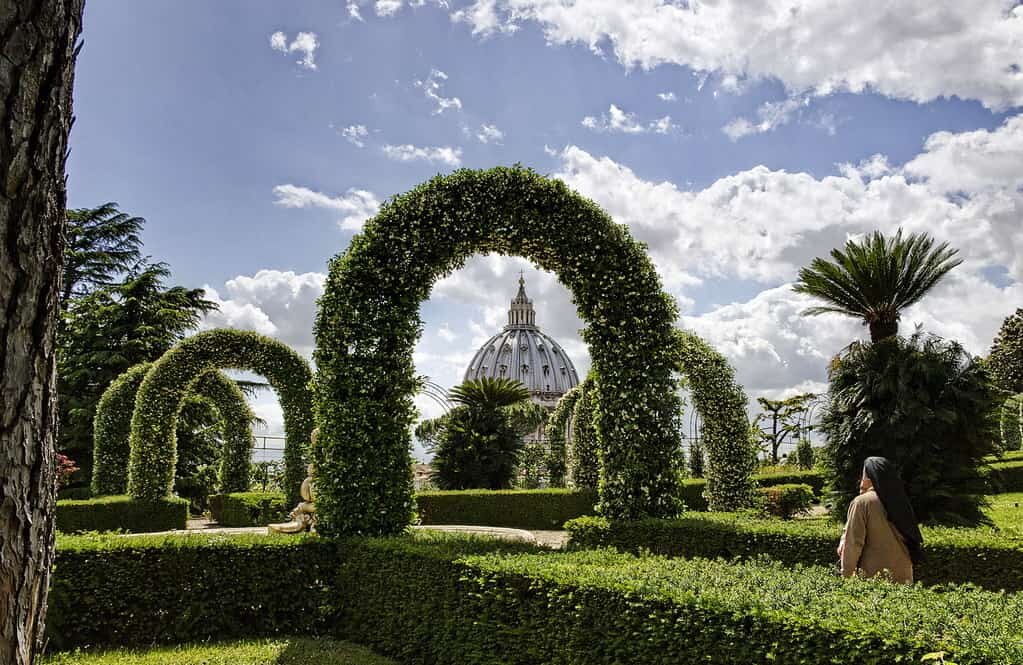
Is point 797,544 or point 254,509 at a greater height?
point 797,544

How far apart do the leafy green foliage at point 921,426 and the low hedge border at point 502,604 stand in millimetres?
4463

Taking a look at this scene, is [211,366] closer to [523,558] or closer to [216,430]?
[523,558]

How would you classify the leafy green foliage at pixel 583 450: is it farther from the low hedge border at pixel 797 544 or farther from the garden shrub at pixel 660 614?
the garden shrub at pixel 660 614

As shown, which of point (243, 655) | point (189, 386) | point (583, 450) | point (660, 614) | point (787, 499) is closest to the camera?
point (660, 614)

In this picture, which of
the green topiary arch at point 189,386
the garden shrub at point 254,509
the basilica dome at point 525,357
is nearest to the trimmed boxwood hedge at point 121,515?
the green topiary arch at point 189,386

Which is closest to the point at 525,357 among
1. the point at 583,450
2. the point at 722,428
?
the point at 583,450

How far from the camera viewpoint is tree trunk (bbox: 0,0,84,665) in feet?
5.94

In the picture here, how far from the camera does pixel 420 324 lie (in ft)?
28.9

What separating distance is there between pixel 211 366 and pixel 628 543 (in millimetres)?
12692

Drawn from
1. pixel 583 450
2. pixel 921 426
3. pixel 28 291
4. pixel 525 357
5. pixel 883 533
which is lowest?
pixel 883 533

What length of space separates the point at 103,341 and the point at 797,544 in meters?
29.0

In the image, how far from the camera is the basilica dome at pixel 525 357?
119000mm

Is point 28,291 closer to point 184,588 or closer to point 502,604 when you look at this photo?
point 502,604

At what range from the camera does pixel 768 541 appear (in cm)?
756
